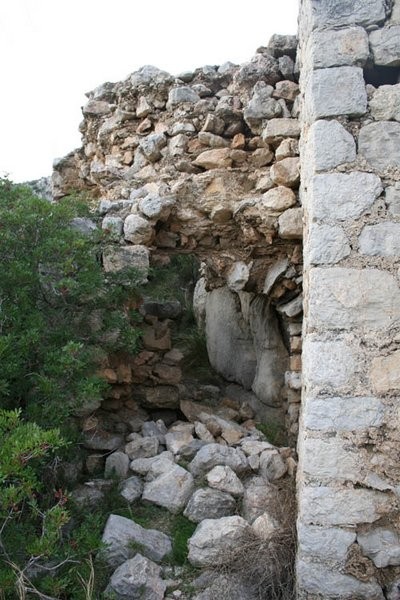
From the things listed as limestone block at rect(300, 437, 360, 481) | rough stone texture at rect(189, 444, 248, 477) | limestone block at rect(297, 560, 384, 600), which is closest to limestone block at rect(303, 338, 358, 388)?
limestone block at rect(300, 437, 360, 481)

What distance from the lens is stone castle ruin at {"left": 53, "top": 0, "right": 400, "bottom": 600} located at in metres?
2.50

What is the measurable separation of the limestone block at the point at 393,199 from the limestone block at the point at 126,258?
1.90 m

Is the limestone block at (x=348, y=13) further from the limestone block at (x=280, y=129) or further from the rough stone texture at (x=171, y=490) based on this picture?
the rough stone texture at (x=171, y=490)

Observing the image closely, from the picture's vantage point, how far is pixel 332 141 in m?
2.63

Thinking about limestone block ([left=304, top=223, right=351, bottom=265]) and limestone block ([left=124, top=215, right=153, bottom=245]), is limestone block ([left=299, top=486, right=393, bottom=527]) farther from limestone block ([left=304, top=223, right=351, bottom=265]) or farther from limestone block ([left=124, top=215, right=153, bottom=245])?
limestone block ([left=124, top=215, right=153, bottom=245])

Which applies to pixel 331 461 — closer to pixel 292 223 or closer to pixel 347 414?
pixel 347 414

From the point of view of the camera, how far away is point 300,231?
149 inches

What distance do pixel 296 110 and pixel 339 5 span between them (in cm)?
117

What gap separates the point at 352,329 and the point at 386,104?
119cm

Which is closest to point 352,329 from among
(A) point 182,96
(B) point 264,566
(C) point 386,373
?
(C) point 386,373

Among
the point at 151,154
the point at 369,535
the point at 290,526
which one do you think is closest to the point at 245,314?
the point at 151,154

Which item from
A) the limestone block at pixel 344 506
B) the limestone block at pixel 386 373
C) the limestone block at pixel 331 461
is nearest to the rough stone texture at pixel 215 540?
the limestone block at pixel 344 506

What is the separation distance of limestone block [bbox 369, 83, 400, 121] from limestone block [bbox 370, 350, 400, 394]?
122cm

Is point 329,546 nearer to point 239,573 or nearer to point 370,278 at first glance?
point 239,573
